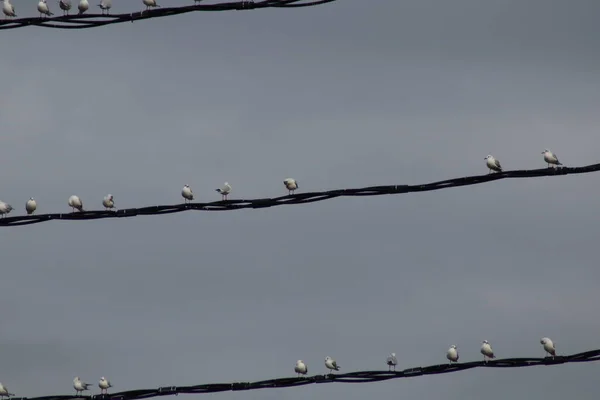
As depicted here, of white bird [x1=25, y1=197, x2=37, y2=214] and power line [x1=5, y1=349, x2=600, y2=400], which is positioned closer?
power line [x1=5, y1=349, x2=600, y2=400]

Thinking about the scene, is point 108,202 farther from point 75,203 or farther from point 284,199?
point 284,199

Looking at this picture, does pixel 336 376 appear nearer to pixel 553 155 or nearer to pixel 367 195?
pixel 367 195

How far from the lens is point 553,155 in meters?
45.4

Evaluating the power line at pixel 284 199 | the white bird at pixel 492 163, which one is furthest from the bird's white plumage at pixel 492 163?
the power line at pixel 284 199

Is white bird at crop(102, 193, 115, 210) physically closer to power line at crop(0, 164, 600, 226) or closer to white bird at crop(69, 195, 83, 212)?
white bird at crop(69, 195, 83, 212)

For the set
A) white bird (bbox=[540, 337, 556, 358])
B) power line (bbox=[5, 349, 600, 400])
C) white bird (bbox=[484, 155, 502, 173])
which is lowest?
power line (bbox=[5, 349, 600, 400])

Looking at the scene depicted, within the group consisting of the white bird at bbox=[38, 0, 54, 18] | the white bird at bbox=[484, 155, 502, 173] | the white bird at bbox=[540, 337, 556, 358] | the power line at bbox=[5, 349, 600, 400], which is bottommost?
the power line at bbox=[5, 349, 600, 400]

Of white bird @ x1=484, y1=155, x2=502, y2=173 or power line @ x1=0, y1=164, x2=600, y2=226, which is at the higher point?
white bird @ x1=484, y1=155, x2=502, y2=173

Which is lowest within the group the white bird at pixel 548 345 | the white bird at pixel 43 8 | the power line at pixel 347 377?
the power line at pixel 347 377

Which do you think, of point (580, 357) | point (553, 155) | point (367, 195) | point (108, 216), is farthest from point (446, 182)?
point (553, 155)

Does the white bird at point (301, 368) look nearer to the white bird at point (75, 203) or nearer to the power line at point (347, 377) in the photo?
the white bird at point (75, 203)

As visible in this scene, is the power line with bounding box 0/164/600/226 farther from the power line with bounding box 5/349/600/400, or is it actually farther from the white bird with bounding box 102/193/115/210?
the white bird with bounding box 102/193/115/210

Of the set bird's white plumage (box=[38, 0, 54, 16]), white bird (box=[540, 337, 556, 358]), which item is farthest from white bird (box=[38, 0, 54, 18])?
white bird (box=[540, 337, 556, 358])

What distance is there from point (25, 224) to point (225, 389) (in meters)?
4.06
